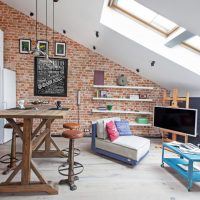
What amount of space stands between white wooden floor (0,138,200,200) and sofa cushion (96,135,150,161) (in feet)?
0.66

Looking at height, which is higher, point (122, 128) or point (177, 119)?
point (177, 119)

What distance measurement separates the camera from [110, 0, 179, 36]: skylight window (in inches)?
142

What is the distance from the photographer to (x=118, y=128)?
4152mm

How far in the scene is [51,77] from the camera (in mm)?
5340

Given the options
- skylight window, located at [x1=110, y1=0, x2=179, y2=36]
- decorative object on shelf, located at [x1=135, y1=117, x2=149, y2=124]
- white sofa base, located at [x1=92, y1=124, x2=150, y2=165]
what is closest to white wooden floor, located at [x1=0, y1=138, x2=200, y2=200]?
white sofa base, located at [x1=92, y1=124, x2=150, y2=165]

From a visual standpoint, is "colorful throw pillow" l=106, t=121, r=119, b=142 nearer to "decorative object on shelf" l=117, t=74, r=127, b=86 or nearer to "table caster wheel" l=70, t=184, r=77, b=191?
"table caster wheel" l=70, t=184, r=77, b=191

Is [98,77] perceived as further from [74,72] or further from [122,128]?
[122,128]

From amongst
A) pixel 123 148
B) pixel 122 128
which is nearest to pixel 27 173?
pixel 123 148

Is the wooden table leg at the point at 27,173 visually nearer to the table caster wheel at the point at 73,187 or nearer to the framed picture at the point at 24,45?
the table caster wheel at the point at 73,187

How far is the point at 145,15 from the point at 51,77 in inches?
115

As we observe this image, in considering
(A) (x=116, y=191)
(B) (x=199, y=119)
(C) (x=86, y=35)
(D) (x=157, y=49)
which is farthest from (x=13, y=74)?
(B) (x=199, y=119)

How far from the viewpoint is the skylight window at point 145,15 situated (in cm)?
360

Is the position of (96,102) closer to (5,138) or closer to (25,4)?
(5,138)

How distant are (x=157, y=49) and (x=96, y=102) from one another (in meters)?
→ 2.38
